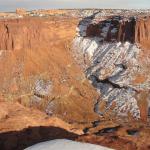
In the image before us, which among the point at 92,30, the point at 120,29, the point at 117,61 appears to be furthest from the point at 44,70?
the point at 120,29

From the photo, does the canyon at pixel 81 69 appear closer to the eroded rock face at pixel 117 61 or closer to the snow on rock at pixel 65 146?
the eroded rock face at pixel 117 61

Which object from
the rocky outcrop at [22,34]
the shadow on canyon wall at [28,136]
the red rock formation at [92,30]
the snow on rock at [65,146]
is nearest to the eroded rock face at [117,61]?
Result: the red rock formation at [92,30]

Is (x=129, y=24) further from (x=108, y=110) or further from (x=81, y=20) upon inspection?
(x=108, y=110)

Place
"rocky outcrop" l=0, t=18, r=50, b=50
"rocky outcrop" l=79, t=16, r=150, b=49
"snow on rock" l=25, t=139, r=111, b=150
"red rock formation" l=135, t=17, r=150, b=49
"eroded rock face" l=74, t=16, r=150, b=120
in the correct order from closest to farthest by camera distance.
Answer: "snow on rock" l=25, t=139, r=111, b=150
"eroded rock face" l=74, t=16, r=150, b=120
"red rock formation" l=135, t=17, r=150, b=49
"rocky outcrop" l=79, t=16, r=150, b=49
"rocky outcrop" l=0, t=18, r=50, b=50

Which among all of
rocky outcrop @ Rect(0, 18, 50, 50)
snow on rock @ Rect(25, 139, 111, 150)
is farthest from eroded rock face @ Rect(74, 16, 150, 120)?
snow on rock @ Rect(25, 139, 111, 150)

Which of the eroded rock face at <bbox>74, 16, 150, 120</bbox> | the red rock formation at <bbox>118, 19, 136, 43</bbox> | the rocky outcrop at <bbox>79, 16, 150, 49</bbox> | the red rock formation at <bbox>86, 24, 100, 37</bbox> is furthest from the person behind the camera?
the red rock formation at <bbox>86, 24, 100, 37</bbox>

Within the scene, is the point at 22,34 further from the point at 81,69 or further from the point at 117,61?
the point at 117,61

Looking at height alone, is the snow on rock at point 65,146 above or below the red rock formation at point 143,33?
below

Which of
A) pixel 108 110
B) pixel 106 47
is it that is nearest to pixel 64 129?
pixel 108 110

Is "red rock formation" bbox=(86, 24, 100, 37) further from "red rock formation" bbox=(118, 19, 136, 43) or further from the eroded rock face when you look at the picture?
"red rock formation" bbox=(118, 19, 136, 43)
